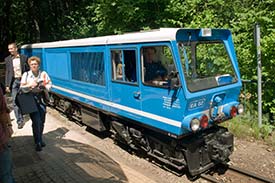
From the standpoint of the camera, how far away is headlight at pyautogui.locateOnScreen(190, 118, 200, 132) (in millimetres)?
5215

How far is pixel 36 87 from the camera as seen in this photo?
659 cm

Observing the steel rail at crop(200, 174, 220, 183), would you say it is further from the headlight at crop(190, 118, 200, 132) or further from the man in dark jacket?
the man in dark jacket

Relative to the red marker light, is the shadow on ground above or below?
below

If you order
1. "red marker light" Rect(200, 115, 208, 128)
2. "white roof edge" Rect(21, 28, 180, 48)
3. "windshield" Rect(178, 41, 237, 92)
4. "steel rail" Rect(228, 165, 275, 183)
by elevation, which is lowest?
"steel rail" Rect(228, 165, 275, 183)

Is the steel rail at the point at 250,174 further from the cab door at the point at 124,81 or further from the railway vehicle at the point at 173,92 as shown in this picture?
the cab door at the point at 124,81

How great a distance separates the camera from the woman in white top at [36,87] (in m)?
6.54

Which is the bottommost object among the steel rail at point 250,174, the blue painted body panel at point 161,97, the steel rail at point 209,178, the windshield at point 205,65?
the steel rail at point 209,178

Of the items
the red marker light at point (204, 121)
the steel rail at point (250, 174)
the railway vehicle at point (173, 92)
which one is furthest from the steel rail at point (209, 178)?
the red marker light at point (204, 121)

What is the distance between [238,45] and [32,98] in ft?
18.8

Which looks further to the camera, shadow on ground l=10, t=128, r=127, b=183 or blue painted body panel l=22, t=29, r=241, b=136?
shadow on ground l=10, t=128, r=127, b=183

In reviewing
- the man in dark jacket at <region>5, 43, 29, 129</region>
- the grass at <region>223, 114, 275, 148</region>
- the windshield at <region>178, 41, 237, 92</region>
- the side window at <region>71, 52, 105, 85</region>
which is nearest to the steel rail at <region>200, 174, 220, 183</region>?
the windshield at <region>178, 41, 237, 92</region>

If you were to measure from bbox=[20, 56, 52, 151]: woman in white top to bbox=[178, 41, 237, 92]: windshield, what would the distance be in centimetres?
311

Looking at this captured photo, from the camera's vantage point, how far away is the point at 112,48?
22.4 feet

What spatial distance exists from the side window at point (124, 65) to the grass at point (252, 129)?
10.9 ft
